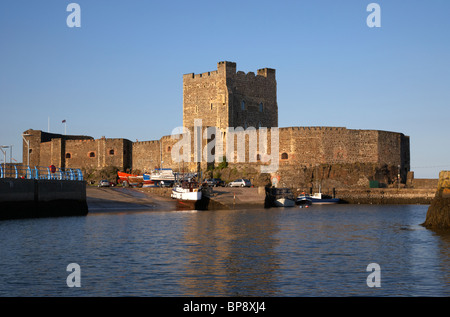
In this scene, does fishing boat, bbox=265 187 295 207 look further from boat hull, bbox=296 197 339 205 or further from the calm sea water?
the calm sea water

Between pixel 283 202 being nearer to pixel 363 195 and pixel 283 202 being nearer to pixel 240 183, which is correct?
pixel 240 183

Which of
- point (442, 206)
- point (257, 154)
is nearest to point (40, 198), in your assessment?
point (442, 206)

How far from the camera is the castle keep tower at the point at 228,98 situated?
78812 mm

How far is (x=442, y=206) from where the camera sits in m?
33.4

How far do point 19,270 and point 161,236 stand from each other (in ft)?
39.7

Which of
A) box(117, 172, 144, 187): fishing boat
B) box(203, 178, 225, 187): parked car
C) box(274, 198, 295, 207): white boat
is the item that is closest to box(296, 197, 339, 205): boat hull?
box(274, 198, 295, 207): white boat

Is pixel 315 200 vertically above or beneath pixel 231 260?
beneath

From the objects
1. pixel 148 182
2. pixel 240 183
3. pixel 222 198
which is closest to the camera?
pixel 222 198

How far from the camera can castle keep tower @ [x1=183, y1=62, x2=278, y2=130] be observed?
7881 cm

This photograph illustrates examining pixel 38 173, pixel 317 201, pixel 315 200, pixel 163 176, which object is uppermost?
pixel 38 173

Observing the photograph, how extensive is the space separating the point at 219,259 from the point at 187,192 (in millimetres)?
34946

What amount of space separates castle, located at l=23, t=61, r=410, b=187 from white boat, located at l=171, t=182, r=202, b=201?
15835 millimetres

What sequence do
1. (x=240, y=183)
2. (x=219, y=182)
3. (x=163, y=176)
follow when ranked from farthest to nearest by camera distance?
(x=163, y=176) → (x=219, y=182) → (x=240, y=183)
